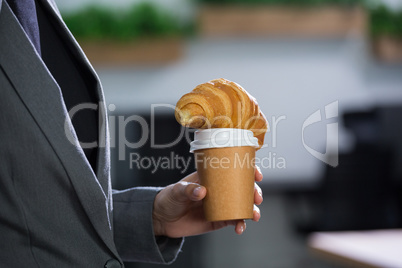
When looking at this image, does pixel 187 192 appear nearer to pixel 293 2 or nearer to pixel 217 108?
pixel 217 108

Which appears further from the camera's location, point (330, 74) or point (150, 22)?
point (330, 74)

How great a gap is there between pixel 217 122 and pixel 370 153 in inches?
122

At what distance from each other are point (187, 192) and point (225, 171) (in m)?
0.12

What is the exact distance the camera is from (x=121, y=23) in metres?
4.69

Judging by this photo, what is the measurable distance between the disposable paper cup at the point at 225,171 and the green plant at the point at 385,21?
426 centimetres

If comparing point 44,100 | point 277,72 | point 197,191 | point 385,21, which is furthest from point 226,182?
point 385,21

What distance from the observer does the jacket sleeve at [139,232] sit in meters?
1.23

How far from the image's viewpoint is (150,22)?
477 cm

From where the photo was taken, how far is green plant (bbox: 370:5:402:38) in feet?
16.7

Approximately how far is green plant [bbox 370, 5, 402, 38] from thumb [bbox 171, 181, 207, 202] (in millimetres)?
4365

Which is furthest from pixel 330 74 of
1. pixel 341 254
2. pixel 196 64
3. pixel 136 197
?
pixel 136 197

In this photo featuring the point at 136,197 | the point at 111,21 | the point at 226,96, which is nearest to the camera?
the point at 226,96

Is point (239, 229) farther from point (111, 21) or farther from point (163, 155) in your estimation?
point (111, 21)

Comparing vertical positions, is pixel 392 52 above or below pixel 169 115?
above
